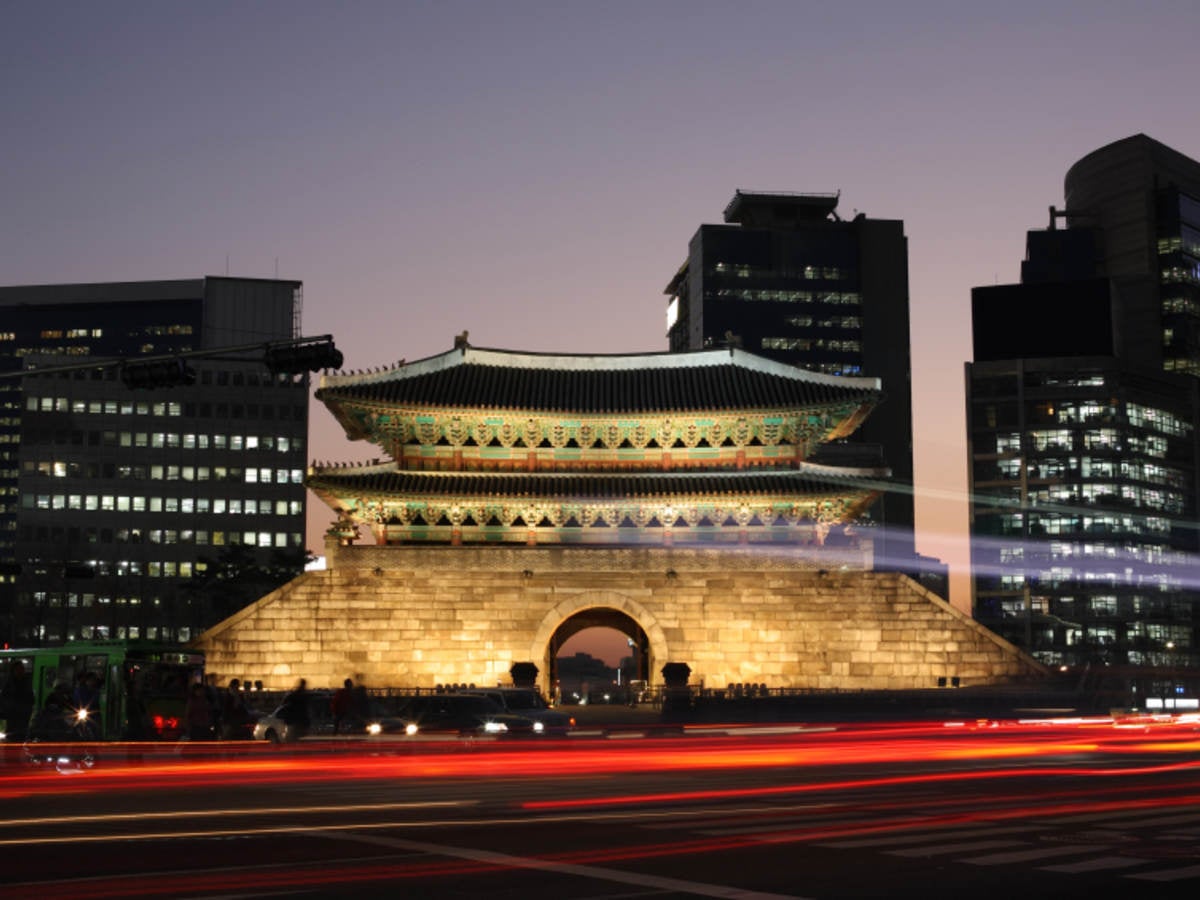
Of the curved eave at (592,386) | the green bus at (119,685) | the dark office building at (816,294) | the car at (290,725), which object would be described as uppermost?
the dark office building at (816,294)

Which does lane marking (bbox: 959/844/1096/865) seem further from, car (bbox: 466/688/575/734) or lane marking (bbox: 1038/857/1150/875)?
car (bbox: 466/688/575/734)

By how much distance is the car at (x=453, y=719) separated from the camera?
2991 centimetres

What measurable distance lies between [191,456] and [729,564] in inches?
3132

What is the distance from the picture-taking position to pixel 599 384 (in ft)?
168

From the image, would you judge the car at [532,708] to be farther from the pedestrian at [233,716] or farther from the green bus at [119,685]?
the green bus at [119,685]

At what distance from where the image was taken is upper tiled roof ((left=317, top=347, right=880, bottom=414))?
158 ft

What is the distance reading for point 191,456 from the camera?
11681cm

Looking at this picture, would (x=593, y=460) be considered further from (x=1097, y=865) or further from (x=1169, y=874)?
(x=1169, y=874)

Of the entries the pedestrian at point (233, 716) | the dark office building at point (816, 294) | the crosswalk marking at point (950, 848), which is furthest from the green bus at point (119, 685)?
the dark office building at point (816, 294)

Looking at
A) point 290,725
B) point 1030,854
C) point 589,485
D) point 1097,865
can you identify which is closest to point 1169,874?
point 1097,865

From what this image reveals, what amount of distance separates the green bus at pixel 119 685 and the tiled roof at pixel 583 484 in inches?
582

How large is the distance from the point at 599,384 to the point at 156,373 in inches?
1149

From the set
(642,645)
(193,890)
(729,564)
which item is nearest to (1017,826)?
(193,890)

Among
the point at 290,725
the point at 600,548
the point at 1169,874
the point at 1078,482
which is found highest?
the point at 1078,482
